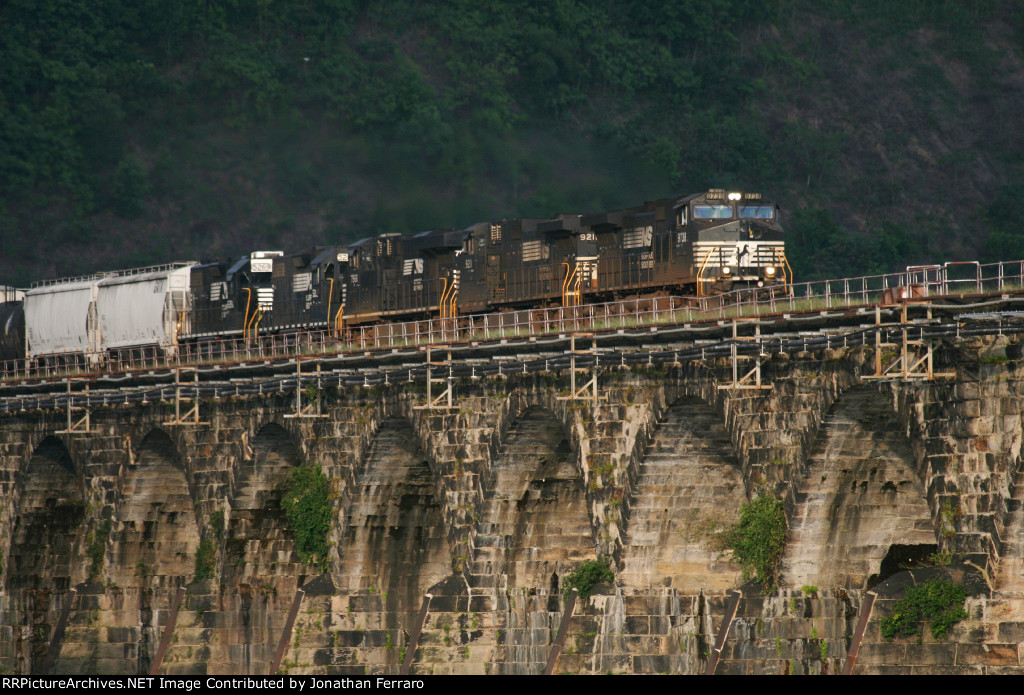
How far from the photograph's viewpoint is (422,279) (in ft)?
187

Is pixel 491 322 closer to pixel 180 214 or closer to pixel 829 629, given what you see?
pixel 829 629

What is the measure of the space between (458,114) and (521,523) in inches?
2694

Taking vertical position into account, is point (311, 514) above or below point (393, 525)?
above

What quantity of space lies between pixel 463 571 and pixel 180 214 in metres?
71.5

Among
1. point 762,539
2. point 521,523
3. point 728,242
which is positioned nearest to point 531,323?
point 521,523

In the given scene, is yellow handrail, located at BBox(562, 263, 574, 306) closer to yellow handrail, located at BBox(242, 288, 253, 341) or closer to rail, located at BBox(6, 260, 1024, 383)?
rail, located at BBox(6, 260, 1024, 383)

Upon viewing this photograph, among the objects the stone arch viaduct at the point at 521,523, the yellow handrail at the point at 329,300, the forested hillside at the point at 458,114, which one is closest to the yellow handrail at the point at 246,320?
the yellow handrail at the point at 329,300

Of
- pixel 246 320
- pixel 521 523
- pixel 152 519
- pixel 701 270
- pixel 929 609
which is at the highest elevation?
pixel 246 320

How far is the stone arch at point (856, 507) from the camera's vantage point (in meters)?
38.2

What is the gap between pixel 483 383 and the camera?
1853 inches

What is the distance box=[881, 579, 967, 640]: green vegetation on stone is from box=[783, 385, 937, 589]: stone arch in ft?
8.88

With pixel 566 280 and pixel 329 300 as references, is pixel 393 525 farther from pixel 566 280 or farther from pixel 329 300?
pixel 329 300

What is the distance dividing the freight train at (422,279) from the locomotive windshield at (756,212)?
47 mm

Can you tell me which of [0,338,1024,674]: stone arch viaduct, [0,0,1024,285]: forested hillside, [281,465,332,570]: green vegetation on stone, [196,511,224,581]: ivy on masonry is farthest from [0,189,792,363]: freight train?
[0,0,1024,285]: forested hillside
